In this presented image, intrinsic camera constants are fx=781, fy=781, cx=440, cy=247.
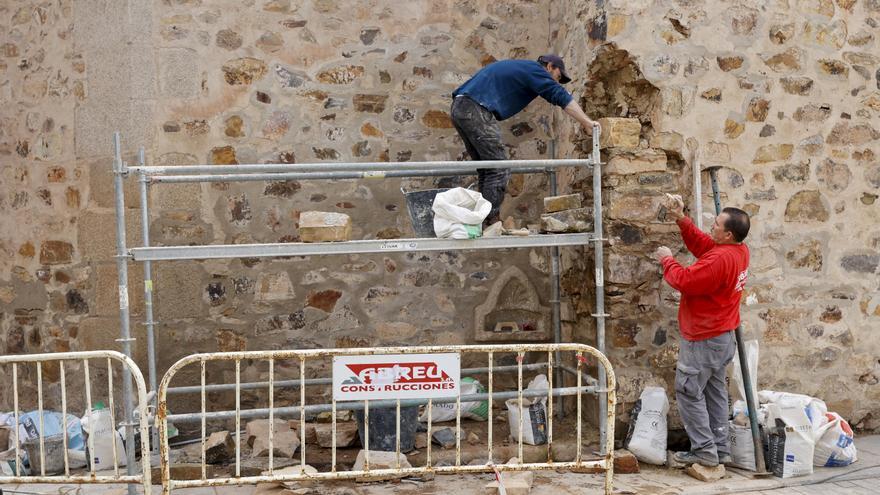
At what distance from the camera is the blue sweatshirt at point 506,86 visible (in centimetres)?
482

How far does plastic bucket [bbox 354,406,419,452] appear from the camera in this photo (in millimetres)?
4738

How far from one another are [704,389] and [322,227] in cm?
242

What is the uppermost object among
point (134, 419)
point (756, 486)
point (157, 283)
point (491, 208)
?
point (491, 208)

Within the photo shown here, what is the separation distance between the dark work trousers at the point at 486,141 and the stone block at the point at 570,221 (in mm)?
360

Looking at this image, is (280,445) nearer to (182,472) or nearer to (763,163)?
(182,472)

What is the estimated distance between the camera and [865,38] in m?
5.35

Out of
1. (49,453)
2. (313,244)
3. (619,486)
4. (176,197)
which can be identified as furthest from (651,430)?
(49,453)

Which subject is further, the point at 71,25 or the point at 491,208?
the point at 71,25

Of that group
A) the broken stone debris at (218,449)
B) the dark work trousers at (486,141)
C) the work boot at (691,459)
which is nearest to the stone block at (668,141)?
the dark work trousers at (486,141)

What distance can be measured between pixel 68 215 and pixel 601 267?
376 centimetres

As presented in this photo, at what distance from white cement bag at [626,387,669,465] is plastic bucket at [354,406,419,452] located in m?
1.33

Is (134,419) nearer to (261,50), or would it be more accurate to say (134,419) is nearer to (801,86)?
(261,50)

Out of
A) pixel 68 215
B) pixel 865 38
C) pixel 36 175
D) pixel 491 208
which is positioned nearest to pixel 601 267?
pixel 491 208

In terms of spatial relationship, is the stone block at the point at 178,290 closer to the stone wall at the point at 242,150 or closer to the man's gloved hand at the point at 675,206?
the stone wall at the point at 242,150
